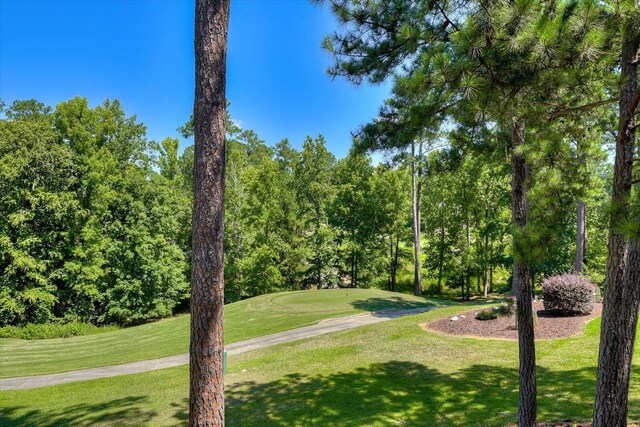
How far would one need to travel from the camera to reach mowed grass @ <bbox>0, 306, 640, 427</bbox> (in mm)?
5156

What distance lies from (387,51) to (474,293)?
945 inches

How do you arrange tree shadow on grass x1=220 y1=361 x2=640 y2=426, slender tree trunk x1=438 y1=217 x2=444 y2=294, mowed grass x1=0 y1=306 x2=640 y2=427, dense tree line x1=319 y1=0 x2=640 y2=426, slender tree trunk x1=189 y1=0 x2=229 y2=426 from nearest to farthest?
dense tree line x1=319 y1=0 x2=640 y2=426, slender tree trunk x1=189 y1=0 x2=229 y2=426, tree shadow on grass x1=220 y1=361 x2=640 y2=426, mowed grass x1=0 y1=306 x2=640 y2=427, slender tree trunk x1=438 y1=217 x2=444 y2=294

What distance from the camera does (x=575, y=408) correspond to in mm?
4680

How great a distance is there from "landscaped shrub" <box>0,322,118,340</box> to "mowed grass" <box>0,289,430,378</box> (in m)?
1.09

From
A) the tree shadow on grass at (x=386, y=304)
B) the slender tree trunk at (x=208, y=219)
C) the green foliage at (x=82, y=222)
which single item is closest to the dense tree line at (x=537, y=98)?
the slender tree trunk at (x=208, y=219)

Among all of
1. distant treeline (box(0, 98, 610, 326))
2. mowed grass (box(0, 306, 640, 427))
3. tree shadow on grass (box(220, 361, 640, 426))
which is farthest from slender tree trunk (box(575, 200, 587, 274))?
tree shadow on grass (box(220, 361, 640, 426))

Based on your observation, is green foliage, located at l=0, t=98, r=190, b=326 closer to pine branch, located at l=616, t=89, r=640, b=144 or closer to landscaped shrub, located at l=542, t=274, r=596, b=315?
landscaped shrub, located at l=542, t=274, r=596, b=315

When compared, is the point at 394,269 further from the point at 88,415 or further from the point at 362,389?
the point at 88,415

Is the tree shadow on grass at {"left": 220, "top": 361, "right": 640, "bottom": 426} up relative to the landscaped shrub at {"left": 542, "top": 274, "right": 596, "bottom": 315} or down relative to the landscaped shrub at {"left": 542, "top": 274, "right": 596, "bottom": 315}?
down

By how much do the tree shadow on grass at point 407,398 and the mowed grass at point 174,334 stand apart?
590 cm

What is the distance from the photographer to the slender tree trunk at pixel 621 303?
129 inches

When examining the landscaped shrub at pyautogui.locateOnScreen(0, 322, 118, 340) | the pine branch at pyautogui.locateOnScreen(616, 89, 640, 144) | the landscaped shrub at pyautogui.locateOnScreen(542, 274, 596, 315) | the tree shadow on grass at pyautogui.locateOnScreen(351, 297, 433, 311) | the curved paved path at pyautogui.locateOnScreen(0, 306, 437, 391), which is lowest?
the landscaped shrub at pyautogui.locateOnScreen(0, 322, 118, 340)

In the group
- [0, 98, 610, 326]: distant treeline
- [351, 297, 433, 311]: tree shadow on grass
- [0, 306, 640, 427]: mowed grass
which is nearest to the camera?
[0, 306, 640, 427]: mowed grass

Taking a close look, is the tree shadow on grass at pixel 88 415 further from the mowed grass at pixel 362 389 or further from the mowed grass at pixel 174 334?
the mowed grass at pixel 174 334
